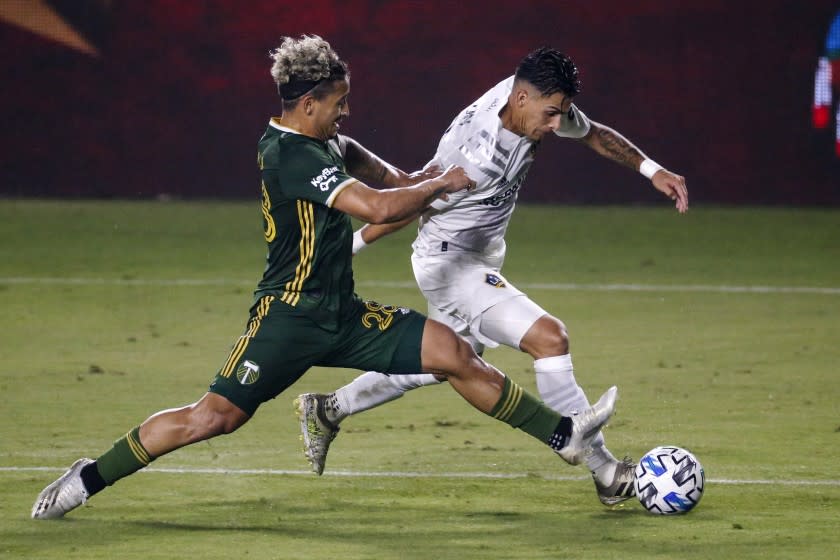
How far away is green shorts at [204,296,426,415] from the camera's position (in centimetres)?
582

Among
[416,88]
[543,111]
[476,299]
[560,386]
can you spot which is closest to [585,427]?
[560,386]

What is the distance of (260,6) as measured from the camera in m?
21.3

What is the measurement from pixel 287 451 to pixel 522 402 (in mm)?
1747

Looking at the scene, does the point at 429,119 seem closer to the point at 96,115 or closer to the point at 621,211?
the point at 621,211

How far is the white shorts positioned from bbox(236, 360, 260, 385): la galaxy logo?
1271 millimetres

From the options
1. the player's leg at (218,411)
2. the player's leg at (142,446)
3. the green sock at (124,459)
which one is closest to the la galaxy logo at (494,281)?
the player's leg at (218,411)

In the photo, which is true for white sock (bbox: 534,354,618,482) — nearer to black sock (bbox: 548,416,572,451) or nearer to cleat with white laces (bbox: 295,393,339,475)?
black sock (bbox: 548,416,572,451)

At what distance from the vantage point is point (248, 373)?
19.0ft

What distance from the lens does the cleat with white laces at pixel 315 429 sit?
6.67 meters

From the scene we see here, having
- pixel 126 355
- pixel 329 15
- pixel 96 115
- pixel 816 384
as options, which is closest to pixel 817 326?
pixel 816 384

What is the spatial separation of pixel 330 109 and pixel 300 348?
3.16ft

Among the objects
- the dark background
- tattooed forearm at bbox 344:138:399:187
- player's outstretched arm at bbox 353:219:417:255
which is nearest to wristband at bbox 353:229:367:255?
player's outstretched arm at bbox 353:219:417:255

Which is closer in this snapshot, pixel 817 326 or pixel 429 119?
pixel 817 326

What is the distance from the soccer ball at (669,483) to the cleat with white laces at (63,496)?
2274mm
